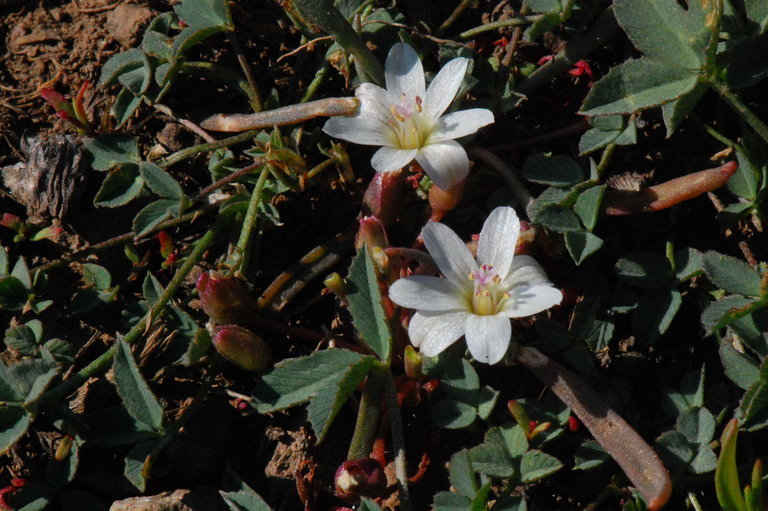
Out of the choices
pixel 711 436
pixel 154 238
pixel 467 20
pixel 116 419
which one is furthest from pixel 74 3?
pixel 711 436

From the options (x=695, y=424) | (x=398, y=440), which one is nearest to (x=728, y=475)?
(x=695, y=424)

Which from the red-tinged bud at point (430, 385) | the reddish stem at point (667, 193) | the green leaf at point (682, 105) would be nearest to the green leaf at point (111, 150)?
the red-tinged bud at point (430, 385)

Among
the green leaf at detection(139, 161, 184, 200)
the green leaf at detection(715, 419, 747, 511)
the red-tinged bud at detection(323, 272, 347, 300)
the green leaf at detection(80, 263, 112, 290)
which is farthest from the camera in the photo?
the green leaf at detection(80, 263, 112, 290)

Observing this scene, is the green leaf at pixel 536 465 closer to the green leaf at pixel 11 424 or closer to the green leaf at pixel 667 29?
the green leaf at pixel 667 29

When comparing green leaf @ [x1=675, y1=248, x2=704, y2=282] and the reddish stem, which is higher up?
the reddish stem

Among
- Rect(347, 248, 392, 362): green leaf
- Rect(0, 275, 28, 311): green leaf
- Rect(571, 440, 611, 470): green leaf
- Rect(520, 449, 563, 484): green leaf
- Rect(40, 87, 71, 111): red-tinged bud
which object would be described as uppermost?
Rect(40, 87, 71, 111): red-tinged bud

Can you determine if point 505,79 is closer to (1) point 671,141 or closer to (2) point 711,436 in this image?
(1) point 671,141

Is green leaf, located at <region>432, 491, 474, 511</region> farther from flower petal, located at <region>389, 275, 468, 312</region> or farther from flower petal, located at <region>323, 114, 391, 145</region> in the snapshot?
flower petal, located at <region>323, 114, 391, 145</region>

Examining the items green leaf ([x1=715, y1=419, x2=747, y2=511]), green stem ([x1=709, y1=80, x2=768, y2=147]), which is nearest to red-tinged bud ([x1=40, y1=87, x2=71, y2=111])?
green stem ([x1=709, y1=80, x2=768, y2=147])
